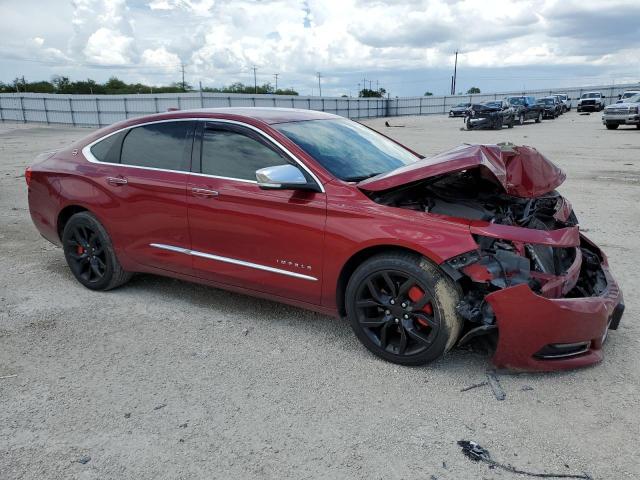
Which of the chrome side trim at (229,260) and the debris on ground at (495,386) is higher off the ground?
the chrome side trim at (229,260)

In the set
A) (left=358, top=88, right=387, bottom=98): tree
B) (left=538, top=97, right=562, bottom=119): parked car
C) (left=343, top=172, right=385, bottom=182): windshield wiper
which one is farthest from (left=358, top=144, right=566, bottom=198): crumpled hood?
(left=358, top=88, right=387, bottom=98): tree

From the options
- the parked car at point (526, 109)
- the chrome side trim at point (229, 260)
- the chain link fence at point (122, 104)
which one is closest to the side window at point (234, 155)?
the chrome side trim at point (229, 260)

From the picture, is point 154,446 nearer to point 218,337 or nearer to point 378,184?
point 218,337

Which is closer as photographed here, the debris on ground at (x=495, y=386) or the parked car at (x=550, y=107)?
the debris on ground at (x=495, y=386)

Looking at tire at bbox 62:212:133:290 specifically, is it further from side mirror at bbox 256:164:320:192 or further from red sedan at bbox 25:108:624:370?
side mirror at bbox 256:164:320:192

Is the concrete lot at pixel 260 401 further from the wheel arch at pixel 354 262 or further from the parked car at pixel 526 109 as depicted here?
→ the parked car at pixel 526 109

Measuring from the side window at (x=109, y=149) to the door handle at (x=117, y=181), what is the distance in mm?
181

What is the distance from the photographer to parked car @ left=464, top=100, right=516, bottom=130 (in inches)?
1129

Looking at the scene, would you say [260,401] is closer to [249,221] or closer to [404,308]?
[404,308]

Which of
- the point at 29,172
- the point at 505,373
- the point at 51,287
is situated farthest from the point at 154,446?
the point at 29,172

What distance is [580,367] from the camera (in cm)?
334

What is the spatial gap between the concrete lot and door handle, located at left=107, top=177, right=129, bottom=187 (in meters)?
1.04

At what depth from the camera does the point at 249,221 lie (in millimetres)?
3877

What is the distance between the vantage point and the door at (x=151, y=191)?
427 centimetres
